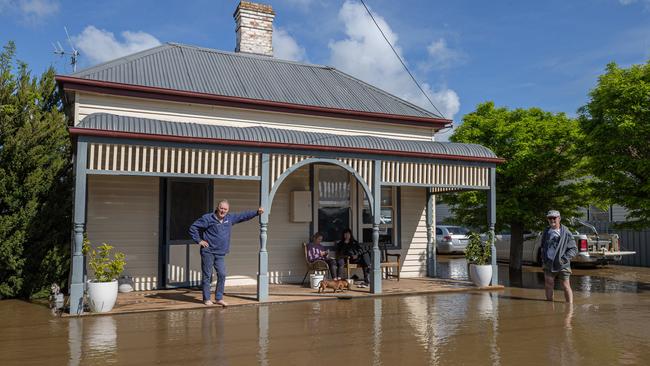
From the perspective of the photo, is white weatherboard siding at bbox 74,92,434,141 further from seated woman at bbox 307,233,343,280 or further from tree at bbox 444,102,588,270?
seated woman at bbox 307,233,343,280

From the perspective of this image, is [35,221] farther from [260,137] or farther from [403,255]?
[403,255]

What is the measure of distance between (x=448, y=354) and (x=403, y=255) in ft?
24.3

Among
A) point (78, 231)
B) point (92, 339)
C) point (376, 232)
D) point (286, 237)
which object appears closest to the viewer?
point (92, 339)

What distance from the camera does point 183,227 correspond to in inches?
456

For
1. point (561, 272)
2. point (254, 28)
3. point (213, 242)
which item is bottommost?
point (561, 272)

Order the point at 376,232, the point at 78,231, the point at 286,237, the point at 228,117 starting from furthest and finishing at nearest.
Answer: the point at 286,237, the point at 228,117, the point at 376,232, the point at 78,231

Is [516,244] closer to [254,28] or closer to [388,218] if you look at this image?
[388,218]

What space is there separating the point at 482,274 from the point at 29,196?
30.2 ft

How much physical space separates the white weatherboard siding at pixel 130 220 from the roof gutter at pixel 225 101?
1781 mm

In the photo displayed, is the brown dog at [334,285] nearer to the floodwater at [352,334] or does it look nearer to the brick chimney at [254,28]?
the floodwater at [352,334]

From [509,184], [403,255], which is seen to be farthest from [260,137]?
[509,184]

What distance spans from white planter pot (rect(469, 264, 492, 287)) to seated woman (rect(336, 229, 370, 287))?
2.32m

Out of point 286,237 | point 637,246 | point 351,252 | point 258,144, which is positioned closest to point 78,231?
point 258,144

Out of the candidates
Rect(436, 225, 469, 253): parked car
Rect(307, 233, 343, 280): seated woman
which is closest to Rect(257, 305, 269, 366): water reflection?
Rect(307, 233, 343, 280): seated woman
